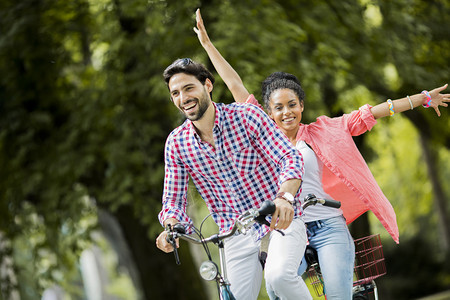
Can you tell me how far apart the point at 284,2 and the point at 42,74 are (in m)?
3.38

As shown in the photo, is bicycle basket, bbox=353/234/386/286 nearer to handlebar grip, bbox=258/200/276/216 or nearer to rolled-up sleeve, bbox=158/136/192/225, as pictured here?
rolled-up sleeve, bbox=158/136/192/225

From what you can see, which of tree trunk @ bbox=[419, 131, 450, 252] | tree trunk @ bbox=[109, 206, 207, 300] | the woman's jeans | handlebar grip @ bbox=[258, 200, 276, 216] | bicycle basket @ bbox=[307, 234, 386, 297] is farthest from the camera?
tree trunk @ bbox=[419, 131, 450, 252]

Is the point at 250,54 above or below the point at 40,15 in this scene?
below

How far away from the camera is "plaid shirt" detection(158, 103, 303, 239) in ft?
11.2

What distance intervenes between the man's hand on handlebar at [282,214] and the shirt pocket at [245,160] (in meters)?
0.45

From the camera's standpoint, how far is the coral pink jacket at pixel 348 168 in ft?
13.3

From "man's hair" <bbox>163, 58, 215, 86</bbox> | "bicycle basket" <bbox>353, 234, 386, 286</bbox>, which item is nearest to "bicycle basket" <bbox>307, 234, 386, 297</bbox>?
"bicycle basket" <bbox>353, 234, 386, 286</bbox>

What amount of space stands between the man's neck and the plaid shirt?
0.03m

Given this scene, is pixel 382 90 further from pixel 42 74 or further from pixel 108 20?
pixel 42 74

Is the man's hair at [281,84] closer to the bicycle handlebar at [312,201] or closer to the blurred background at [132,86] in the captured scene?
the bicycle handlebar at [312,201]

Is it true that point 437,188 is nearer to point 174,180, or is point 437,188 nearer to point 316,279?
point 316,279

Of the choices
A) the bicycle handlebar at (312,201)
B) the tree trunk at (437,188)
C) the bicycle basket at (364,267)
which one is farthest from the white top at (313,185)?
the tree trunk at (437,188)

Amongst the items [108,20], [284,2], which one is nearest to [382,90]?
[284,2]

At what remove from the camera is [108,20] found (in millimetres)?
8289
